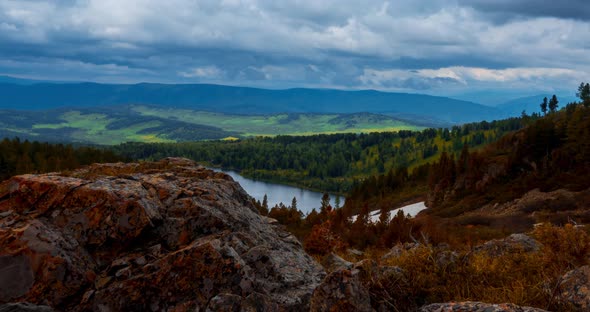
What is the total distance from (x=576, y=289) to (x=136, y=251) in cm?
965

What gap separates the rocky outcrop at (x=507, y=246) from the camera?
52.9 feet

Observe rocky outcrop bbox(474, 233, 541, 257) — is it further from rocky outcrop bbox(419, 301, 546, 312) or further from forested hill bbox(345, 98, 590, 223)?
forested hill bbox(345, 98, 590, 223)

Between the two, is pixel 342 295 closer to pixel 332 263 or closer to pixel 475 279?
pixel 475 279

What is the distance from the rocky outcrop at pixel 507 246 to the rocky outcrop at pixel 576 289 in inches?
263

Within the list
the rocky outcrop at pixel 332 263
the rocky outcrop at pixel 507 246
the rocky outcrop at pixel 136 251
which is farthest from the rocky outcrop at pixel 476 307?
the rocky outcrop at pixel 507 246

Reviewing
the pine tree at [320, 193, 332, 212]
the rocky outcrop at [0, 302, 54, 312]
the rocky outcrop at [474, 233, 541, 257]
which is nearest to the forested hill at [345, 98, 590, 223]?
the pine tree at [320, 193, 332, 212]

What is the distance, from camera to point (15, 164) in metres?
120

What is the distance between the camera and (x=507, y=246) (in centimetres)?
1697

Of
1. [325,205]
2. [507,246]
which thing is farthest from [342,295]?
[325,205]

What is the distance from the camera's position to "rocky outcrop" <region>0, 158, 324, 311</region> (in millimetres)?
9055

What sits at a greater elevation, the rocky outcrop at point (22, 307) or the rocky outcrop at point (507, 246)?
the rocky outcrop at point (22, 307)

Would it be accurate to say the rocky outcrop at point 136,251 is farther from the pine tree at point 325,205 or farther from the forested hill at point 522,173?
the pine tree at point 325,205

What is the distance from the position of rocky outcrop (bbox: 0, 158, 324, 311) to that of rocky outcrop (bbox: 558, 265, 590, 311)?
204 inches

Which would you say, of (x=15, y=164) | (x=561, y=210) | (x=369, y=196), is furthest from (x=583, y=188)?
(x=15, y=164)
